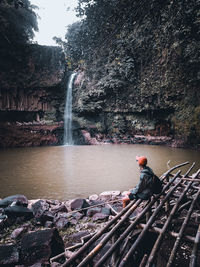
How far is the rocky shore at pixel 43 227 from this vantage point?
6.02 feet

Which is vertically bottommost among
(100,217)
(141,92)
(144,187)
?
(100,217)

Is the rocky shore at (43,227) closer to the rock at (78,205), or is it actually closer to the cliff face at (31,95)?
the rock at (78,205)

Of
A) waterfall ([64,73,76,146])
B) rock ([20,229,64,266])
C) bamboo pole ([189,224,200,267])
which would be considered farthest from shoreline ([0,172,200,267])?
waterfall ([64,73,76,146])

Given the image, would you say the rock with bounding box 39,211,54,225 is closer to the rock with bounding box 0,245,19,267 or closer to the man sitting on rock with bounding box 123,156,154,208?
the rock with bounding box 0,245,19,267

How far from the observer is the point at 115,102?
58.1 feet

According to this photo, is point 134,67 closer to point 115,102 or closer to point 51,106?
point 115,102

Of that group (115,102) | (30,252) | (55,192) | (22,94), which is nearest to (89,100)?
(115,102)

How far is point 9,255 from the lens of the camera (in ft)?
5.93

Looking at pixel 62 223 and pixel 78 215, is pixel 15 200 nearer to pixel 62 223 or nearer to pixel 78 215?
pixel 62 223

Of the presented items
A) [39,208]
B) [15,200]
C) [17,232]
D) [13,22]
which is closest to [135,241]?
[17,232]

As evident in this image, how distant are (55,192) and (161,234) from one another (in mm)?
3651

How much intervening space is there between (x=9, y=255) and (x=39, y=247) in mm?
329

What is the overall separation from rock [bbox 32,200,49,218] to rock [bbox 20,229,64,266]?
41.4 inches

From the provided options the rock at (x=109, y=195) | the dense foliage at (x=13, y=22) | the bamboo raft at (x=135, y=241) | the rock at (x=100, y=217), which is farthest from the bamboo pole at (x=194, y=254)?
the dense foliage at (x=13, y=22)
